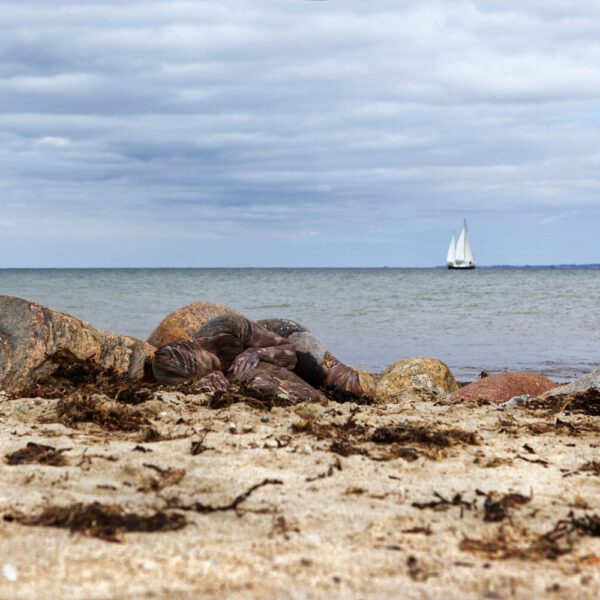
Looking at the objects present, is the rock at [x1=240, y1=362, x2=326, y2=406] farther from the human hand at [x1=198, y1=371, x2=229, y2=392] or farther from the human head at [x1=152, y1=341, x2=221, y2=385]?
the human head at [x1=152, y1=341, x2=221, y2=385]

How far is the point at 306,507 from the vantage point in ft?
10.9

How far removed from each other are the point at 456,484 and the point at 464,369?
9452 millimetres

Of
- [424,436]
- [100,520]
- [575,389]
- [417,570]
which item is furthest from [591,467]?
[575,389]

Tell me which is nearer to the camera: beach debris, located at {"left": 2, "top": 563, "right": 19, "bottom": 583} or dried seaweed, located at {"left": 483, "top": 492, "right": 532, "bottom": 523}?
beach debris, located at {"left": 2, "top": 563, "right": 19, "bottom": 583}

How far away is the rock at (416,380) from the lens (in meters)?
8.96

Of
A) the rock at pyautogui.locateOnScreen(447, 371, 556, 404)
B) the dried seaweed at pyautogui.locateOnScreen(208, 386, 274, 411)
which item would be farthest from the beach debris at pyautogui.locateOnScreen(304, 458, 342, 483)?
the rock at pyautogui.locateOnScreen(447, 371, 556, 404)

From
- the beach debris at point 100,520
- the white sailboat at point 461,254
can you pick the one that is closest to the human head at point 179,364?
the beach debris at point 100,520

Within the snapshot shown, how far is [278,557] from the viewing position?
2.70 metres

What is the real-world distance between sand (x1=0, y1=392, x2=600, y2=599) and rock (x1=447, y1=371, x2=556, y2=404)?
2358mm

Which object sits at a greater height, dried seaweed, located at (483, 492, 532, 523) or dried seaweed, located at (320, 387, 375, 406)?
dried seaweed, located at (483, 492, 532, 523)

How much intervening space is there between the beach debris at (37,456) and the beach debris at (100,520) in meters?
0.90

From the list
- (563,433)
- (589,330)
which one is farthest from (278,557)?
(589,330)

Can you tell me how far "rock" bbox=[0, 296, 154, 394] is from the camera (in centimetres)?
684

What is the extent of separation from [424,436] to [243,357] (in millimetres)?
3342
